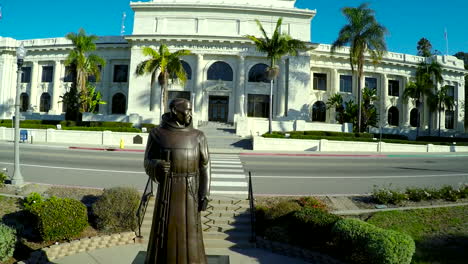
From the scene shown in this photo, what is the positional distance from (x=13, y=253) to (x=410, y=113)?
5308cm

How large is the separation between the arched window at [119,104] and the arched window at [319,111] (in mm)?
27878

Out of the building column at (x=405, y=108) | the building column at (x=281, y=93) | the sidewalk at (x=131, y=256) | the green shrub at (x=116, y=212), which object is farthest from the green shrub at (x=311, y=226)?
the building column at (x=405, y=108)

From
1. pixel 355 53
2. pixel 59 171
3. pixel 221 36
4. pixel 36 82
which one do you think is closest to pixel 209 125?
pixel 221 36

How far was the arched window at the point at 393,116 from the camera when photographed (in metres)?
47.6

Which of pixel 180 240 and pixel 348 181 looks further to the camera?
pixel 348 181

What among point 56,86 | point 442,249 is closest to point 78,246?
point 442,249

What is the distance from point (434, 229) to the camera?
7480 millimetres

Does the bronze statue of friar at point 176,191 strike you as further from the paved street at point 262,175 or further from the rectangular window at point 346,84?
the rectangular window at point 346,84

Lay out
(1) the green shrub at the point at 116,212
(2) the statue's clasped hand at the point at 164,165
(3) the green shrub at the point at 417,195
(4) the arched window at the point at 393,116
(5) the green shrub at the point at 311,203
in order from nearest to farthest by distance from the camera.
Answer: (2) the statue's clasped hand at the point at 164,165
(1) the green shrub at the point at 116,212
(5) the green shrub at the point at 311,203
(3) the green shrub at the point at 417,195
(4) the arched window at the point at 393,116

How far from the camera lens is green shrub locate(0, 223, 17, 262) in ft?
19.8

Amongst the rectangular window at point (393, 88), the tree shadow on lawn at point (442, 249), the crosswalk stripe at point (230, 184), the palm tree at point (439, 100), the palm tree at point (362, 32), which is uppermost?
the palm tree at point (362, 32)

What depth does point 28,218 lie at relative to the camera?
315 inches

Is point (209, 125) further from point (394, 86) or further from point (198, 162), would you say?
point (198, 162)

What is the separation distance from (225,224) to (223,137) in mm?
22648
